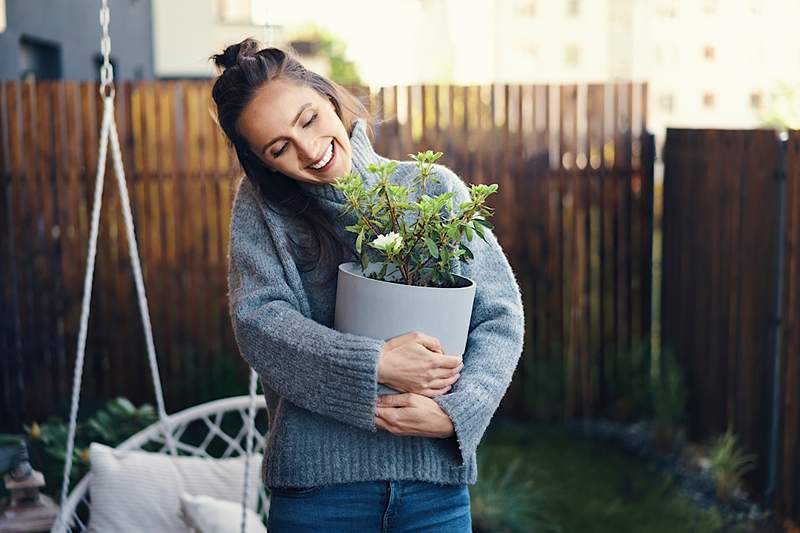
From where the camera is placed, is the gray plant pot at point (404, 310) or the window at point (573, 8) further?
the window at point (573, 8)

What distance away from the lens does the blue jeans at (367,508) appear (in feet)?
5.55

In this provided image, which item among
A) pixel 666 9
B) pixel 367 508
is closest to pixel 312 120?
pixel 367 508

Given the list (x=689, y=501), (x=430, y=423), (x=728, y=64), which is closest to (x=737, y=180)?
(x=689, y=501)

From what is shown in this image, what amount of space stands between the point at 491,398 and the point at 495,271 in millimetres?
240

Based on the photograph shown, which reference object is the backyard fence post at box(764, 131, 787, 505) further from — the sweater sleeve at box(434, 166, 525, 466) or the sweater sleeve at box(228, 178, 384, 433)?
the sweater sleeve at box(228, 178, 384, 433)

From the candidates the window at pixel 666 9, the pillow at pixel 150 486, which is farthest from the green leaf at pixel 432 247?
the window at pixel 666 9

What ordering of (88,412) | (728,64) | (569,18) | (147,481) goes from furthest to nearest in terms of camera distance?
1. (569,18)
2. (728,64)
3. (88,412)
4. (147,481)

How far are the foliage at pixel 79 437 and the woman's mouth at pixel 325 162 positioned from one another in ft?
6.66

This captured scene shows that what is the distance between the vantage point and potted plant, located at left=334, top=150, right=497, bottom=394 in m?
1.61

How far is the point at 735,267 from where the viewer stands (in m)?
4.45

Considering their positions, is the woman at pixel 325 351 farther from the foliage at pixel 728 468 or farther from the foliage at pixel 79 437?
the foliage at pixel 728 468

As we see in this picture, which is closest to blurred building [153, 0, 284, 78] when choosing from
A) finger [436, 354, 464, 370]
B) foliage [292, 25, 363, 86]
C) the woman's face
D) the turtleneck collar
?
the turtleneck collar

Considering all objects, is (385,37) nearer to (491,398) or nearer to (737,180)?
(737,180)

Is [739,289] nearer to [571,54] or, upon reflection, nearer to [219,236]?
[219,236]
